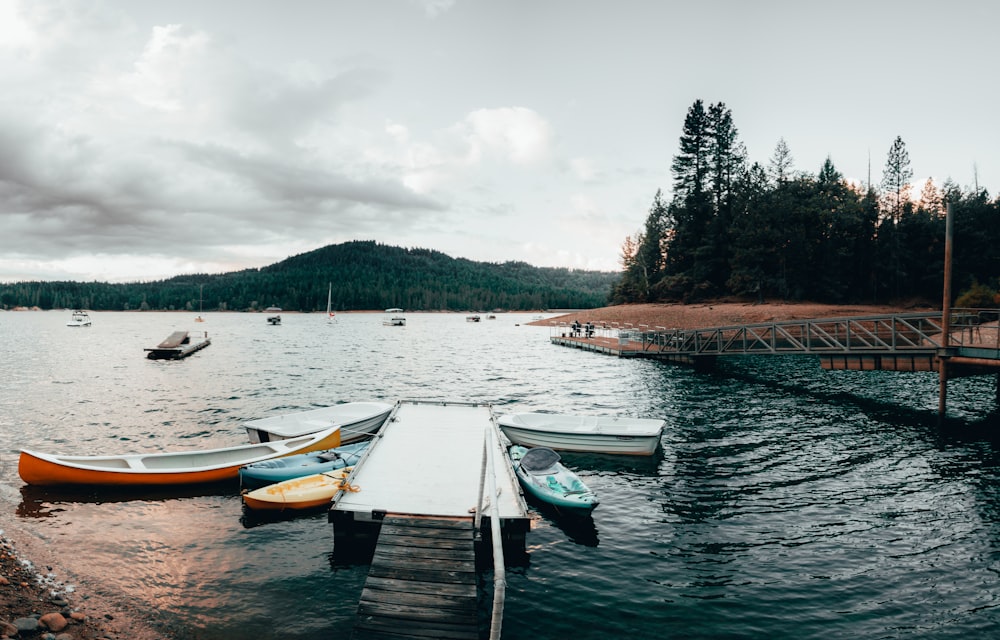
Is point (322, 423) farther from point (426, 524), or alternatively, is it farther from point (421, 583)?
point (421, 583)

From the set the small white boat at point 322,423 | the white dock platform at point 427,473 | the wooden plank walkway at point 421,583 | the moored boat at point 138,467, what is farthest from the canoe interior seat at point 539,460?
the moored boat at point 138,467

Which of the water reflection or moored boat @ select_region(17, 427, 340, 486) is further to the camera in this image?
moored boat @ select_region(17, 427, 340, 486)

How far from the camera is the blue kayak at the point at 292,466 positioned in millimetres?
15742

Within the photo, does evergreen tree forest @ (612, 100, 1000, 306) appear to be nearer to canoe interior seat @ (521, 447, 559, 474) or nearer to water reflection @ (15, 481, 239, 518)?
canoe interior seat @ (521, 447, 559, 474)

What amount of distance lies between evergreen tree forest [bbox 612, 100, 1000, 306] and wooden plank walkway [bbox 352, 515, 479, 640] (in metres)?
73.7

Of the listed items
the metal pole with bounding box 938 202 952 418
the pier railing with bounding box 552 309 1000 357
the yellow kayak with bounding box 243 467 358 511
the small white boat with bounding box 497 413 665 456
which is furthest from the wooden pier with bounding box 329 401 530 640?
the pier railing with bounding box 552 309 1000 357

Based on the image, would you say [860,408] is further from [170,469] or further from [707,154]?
[707,154]

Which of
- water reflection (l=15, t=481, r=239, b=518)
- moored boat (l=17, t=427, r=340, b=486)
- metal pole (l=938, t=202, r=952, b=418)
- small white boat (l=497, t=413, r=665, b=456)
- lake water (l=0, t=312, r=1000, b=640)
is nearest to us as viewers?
lake water (l=0, t=312, r=1000, b=640)

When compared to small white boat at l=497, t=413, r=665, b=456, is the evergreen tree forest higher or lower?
higher

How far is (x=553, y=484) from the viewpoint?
14750 mm

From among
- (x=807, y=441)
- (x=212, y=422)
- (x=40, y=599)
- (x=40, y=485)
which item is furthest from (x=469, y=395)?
(x=40, y=599)

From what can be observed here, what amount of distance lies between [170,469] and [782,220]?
261 ft

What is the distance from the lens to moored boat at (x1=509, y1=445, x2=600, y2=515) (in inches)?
531

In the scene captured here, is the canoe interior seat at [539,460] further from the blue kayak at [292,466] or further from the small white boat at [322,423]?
the small white boat at [322,423]
